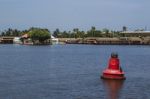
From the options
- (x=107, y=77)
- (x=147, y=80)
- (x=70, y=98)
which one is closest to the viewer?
(x=70, y=98)

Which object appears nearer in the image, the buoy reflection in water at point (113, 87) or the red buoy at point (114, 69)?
the buoy reflection in water at point (113, 87)

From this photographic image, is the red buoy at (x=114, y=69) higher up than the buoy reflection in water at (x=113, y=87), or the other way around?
the red buoy at (x=114, y=69)

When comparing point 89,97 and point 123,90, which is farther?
point 123,90

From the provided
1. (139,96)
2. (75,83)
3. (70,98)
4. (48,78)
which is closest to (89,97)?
(70,98)

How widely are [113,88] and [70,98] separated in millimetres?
6833

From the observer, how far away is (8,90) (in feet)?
127

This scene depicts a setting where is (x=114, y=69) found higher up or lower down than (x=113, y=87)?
higher up

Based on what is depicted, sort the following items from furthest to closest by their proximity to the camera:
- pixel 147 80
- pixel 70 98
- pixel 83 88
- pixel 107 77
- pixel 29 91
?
pixel 147 80 < pixel 107 77 < pixel 83 88 < pixel 29 91 < pixel 70 98

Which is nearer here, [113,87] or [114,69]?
[113,87]

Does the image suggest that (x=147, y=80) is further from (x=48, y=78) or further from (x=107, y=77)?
(x=48, y=78)

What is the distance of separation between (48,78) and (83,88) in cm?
941

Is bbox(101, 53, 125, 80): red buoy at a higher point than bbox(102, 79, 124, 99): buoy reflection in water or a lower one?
higher

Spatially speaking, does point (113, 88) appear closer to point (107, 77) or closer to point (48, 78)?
point (107, 77)

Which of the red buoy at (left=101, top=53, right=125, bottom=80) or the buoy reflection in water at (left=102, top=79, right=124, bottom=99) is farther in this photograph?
the red buoy at (left=101, top=53, right=125, bottom=80)
